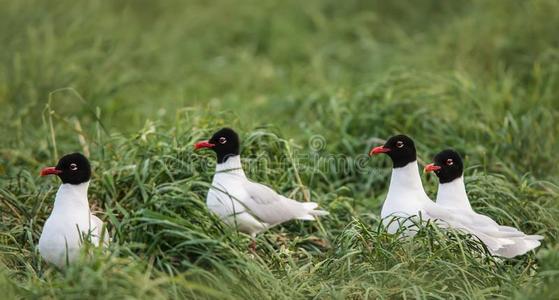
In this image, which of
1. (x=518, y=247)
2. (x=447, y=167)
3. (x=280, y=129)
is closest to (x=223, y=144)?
(x=280, y=129)

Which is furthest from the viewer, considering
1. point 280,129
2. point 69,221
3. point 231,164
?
point 280,129

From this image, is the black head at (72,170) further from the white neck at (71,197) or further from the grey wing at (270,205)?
the grey wing at (270,205)

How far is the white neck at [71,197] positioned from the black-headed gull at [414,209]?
2.04 m

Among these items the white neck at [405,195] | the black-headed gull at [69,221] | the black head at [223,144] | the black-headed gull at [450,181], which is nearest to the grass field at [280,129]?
the black-headed gull at [69,221]

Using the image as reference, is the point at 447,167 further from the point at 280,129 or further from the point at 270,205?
the point at 280,129

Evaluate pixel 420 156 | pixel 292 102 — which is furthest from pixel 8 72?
pixel 420 156

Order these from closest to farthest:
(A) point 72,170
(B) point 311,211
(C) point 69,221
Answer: (C) point 69,221
(A) point 72,170
(B) point 311,211

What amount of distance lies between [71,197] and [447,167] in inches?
107

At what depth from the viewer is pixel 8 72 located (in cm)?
1014

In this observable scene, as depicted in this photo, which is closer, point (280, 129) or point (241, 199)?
point (241, 199)

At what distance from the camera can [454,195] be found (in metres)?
6.85

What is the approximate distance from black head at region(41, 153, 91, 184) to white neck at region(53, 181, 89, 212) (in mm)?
50

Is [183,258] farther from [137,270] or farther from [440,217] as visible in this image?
[440,217]

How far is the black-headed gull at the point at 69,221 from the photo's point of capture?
5.77 metres
